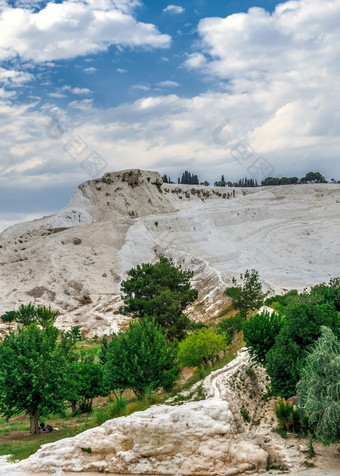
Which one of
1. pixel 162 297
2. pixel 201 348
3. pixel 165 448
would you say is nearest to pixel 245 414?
pixel 165 448

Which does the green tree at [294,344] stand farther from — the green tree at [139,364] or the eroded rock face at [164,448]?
the green tree at [139,364]

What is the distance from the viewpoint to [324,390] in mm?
16172

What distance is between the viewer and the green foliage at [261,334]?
74.1ft

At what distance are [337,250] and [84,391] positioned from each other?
201ft

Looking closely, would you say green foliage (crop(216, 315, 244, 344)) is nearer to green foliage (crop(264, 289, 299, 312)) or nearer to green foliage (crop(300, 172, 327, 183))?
green foliage (crop(264, 289, 299, 312))

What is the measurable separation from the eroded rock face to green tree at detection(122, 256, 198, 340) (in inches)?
816

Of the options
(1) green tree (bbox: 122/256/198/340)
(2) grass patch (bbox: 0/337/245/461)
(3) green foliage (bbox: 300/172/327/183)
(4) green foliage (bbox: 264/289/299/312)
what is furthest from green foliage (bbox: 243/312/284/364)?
(3) green foliage (bbox: 300/172/327/183)

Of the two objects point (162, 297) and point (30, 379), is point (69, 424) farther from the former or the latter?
point (162, 297)

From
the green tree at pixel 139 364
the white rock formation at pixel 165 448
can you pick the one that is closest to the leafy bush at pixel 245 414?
the white rock formation at pixel 165 448

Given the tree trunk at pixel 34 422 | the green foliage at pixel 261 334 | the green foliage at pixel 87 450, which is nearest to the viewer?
the green foliage at pixel 87 450

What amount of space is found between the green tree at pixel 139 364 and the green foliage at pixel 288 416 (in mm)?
6526

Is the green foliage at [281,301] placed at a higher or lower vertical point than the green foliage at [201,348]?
higher

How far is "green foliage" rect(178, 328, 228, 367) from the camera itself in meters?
28.9

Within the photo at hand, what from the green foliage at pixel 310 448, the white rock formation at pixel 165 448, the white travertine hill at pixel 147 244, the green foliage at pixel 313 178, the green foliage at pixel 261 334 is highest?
the green foliage at pixel 313 178
